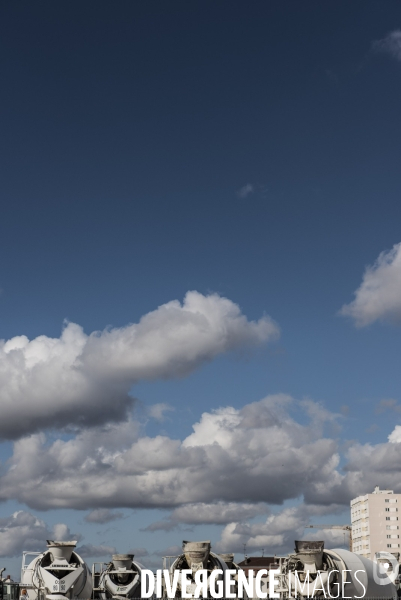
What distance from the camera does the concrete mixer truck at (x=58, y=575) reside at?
4872cm

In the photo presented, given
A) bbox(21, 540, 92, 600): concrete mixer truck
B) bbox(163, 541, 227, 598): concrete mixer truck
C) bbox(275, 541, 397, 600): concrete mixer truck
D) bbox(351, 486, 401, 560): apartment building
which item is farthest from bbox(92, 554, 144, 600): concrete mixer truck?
bbox(351, 486, 401, 560): apartment building

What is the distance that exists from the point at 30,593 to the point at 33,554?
2.64 meters

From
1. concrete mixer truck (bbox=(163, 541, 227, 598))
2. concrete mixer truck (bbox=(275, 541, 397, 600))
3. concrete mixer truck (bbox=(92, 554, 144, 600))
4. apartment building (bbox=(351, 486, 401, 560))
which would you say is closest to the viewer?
concrete mixer truck (bbox=(275, 541, 397, 600))

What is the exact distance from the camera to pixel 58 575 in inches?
1951

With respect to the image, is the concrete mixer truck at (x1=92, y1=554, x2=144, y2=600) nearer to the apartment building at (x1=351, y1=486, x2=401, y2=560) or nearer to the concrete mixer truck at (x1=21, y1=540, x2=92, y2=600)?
the concrete mixer truck at (x1=21, y1=540, x2=92, y2=600)

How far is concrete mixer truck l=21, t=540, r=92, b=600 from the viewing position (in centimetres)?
4872

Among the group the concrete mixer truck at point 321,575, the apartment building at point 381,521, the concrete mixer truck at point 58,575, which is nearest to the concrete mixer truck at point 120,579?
the concrete mixer truck at point 58,575

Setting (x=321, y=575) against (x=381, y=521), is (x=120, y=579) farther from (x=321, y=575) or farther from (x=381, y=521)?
(x=381, y=521)

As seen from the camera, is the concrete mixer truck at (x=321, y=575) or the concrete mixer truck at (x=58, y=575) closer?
the concrete mixer truck at (x=321, y=575)

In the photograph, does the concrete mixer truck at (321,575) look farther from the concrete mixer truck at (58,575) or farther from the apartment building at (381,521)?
the apartment building at (381,521)

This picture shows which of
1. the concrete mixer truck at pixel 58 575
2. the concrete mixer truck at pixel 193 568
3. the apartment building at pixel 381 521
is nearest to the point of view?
Answer: the concrete mixer truck at pixel 193 568

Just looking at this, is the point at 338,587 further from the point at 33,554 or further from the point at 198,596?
the point at 33,554

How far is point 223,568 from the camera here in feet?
154

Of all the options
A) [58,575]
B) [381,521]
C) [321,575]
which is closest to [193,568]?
[321,575]
